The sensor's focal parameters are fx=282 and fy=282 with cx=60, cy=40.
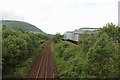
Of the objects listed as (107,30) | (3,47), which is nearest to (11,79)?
(3,47)

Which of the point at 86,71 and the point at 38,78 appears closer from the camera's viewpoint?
the point at 86,71

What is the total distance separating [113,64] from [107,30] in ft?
67.0

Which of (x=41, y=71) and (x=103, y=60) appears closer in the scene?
(x=103, y=60)

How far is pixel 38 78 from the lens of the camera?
3162 cm

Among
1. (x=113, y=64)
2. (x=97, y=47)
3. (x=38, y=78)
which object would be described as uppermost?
(x=97, y=47)

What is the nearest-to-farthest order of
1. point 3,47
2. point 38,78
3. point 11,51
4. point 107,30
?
1. point 3,47
2. point 11,51
3. point 38,78
4. point 107,30

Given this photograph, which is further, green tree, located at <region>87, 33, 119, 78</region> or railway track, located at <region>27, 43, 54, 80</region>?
railway track, located at <region>27, 43, 54, 80</region>

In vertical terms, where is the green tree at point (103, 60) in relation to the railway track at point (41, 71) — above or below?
above

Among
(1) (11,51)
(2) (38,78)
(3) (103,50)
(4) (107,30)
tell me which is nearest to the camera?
(3) (103,50)

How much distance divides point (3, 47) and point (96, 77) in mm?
9318

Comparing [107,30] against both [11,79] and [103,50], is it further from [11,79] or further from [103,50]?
[103,50]

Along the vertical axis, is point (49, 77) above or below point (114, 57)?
below

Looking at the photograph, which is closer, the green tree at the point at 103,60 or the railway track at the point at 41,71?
the green tree at the point at 103,60

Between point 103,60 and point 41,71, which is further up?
point 103,60
